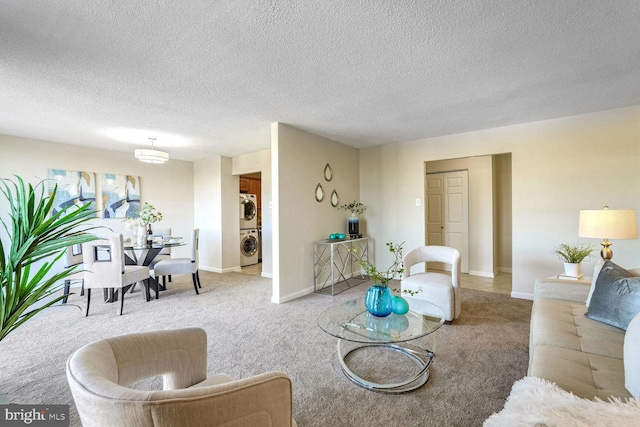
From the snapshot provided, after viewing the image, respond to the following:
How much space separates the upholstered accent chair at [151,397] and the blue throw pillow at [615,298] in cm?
197

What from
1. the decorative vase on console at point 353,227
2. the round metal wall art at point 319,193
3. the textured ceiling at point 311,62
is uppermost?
the textured ceiling at point 311,62

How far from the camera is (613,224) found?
2.47 meters

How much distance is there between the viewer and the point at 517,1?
5.36ft

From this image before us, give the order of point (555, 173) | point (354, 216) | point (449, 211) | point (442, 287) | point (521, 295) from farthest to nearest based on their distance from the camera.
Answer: point (449, 211) → point (354, 216) → point (521, 295) → point (555, 173) → point (442, 287)

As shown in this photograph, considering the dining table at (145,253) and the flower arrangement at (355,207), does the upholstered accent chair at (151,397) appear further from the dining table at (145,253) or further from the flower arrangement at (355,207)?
the flower arrangement at (355,207)

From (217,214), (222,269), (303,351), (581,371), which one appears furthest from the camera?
(217,214)

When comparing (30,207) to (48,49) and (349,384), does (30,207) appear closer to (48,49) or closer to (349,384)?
(48,49)

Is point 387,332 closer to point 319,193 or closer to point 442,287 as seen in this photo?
point 442,287

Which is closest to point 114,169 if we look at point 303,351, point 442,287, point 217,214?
point 217,214

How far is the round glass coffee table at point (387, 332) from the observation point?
6.23 ft

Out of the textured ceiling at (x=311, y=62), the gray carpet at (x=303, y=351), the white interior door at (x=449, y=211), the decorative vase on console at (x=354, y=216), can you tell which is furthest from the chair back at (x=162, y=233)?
A: the white interior door at (x=449, y=211)

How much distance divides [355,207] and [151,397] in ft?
15.2

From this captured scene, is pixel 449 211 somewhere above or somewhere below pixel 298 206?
below

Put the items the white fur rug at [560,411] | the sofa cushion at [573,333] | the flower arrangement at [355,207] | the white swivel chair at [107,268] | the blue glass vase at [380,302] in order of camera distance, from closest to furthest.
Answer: the white fur rug at [560,411]
the sofa cushion at [573,333]
the blue glass vase at [380,302]
the white swivel chair at [107,268]
the flower arrangement at [355,207]
